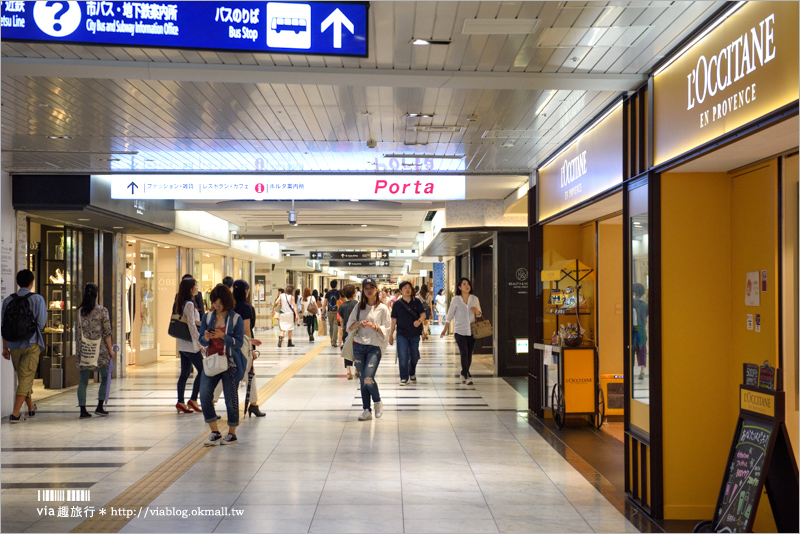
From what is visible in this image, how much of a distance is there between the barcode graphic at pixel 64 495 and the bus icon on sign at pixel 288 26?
131 inches

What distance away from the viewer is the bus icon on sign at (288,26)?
373cm

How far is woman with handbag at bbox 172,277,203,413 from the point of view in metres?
8.27

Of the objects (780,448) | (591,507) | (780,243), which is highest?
(780,243)

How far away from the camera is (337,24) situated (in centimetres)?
376

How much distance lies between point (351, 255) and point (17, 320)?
22.2m

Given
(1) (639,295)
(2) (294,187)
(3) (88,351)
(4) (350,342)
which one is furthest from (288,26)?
(3) (88,351)

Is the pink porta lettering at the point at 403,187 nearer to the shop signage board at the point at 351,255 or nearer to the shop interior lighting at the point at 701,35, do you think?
the shop interior lighting at the point at 701,35

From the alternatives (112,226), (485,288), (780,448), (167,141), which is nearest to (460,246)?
(485,288)

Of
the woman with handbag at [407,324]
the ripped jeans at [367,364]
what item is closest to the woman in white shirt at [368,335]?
the ripped jeans at [367,364]

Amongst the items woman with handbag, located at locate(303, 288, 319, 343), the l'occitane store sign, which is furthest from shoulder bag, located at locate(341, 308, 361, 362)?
woman with handbag, located at locate(303, 288, 319, 343)

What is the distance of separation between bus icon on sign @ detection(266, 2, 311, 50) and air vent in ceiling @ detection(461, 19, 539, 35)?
873 mm

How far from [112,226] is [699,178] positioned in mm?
9081

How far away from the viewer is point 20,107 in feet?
19.5

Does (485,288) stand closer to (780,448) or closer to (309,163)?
(309,163)
